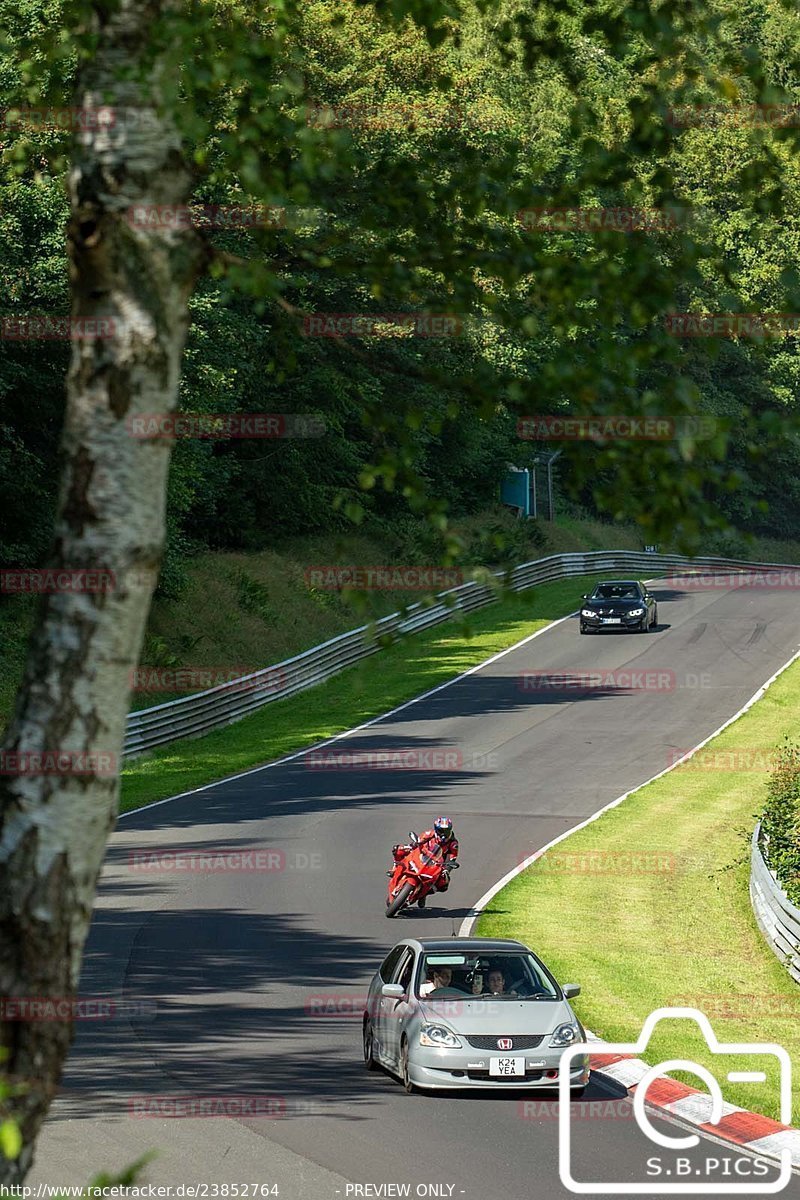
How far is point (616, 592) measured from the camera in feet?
184

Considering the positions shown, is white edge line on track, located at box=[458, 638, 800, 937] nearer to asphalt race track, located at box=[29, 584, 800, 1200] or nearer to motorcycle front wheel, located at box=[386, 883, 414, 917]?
asphalt race track, located at box=[29, 584, 800, 1200]

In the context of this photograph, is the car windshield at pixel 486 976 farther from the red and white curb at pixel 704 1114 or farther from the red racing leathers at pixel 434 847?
the red racing leathers at pixel 434 847

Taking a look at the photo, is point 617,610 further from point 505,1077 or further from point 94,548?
point 94,548

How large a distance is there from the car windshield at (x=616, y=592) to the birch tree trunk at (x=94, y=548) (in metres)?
51.1

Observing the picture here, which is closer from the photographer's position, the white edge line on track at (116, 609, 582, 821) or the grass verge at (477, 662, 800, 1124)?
the grass verge at (477, 662, 800, 1124)

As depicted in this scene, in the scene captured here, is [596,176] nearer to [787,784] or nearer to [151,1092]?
[151,1092]

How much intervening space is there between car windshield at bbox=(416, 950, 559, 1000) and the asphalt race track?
1.03 m

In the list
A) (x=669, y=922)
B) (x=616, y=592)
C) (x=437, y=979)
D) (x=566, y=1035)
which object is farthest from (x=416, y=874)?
(x=616, y=592)

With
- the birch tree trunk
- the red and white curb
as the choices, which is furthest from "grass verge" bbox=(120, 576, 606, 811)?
the birch tree trunk

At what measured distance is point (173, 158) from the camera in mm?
5086

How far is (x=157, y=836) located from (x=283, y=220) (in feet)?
82.7

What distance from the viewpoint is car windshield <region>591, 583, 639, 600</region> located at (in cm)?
5562

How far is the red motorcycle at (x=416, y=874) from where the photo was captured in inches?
923

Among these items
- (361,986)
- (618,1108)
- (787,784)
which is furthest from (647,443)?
(787,784)
